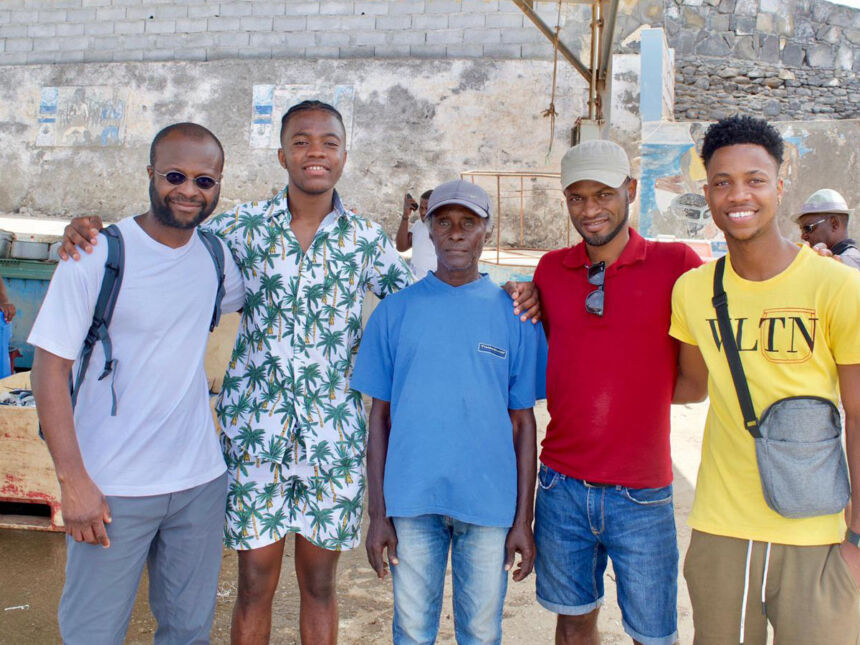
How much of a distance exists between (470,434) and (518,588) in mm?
1730

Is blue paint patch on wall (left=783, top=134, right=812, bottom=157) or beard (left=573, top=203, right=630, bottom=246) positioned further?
blue paint patch on wall (left=783, top=134, right=812, bottom=157)

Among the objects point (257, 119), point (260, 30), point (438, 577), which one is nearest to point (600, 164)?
point (438, 577)

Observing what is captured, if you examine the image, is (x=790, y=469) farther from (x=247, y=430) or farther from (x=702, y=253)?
(x=702, y=253)

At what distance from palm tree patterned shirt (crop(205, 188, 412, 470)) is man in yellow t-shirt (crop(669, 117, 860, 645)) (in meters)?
1.08

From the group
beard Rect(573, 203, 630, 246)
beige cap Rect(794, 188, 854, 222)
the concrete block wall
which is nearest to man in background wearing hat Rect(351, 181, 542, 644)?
beard Rect(573, 203, 630, 246)

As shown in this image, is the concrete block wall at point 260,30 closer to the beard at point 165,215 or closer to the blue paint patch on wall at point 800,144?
the blue paint patch on wall at point 800,144

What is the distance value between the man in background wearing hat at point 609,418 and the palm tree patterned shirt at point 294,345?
0.68 metres

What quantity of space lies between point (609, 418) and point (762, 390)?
45 cm

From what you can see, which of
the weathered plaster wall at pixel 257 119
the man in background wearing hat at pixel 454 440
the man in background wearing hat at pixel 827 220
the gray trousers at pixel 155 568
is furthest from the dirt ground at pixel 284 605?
the weathered plaster wall at pixel 257 119

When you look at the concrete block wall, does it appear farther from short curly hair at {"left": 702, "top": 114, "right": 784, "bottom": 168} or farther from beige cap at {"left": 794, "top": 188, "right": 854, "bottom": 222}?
short curly hair at {"left": 702, "top": 114, "right": 784, "bottom": 168}

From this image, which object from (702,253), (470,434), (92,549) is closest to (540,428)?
(702,253)

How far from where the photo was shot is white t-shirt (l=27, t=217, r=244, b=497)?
1.98 metres

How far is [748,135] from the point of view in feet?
6.48

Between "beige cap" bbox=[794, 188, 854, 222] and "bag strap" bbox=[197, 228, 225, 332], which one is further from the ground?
"beige cap" bbox=[794, 188, 854, 222]
